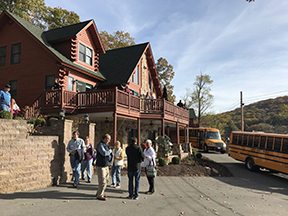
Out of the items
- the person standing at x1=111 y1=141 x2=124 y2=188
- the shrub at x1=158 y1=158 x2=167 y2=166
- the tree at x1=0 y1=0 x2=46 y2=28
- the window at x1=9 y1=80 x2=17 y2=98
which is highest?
the tree at x1=0 y1=0 x2=46 y2=28

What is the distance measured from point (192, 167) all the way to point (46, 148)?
31.2 ft

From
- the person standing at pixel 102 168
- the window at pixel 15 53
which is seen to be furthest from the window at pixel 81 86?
the person standing at pixel 102 168

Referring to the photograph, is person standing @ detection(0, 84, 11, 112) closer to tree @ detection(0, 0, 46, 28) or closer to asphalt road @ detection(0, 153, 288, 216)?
asphalt road @ detection(0, 153, 288, 216)

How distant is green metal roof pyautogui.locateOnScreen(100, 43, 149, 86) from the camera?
23562 mm

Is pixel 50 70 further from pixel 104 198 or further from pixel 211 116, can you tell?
pixel 211 116

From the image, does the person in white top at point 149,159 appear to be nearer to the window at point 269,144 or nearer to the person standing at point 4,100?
the person standing at point 4,100

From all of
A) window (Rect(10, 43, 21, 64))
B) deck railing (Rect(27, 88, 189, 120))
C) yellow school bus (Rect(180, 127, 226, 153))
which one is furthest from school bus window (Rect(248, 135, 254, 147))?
window (Rect(10, 43, 21, 64))

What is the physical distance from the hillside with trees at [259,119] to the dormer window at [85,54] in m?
39.0

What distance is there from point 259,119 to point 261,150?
81.4 m

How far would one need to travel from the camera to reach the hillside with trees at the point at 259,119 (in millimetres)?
61375

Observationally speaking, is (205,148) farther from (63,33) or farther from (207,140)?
(63,33)

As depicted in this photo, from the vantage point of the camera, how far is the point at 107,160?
28.2 feet

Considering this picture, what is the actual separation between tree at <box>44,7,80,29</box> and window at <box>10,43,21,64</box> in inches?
611

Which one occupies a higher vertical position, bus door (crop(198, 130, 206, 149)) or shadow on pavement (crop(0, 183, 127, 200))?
bus door (crop(198, 130, 206, 149))
